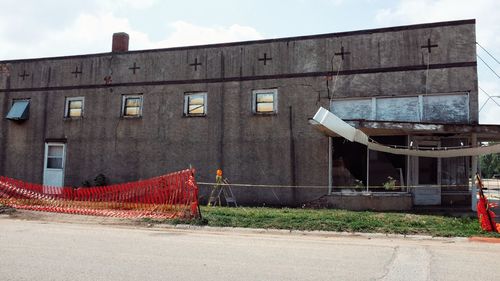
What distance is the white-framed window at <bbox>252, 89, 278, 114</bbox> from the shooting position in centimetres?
1742

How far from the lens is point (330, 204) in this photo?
16047 millimetres

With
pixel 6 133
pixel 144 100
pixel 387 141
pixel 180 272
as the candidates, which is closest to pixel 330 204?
pixel 387 141

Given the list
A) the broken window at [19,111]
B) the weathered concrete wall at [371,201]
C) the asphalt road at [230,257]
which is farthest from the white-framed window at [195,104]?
the broken window at [19,111]

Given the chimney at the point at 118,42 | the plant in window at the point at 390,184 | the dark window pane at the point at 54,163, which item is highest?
the chimney at the point at 118,42

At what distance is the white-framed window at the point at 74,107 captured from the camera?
20.5 metres

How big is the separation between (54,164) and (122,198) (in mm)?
6943

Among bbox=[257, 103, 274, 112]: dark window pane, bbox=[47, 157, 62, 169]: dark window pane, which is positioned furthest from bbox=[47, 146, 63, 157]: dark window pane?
bbox=[257, 103, 274, 112]: dark window pane

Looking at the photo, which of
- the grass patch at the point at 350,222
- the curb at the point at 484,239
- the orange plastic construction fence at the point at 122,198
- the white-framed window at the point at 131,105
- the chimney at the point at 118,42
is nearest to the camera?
the curb at the point at 484,239

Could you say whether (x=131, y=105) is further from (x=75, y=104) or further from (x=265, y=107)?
(x=265, y=107)

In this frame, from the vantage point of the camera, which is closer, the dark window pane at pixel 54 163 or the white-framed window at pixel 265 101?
the white-framed window at pixel 265 101

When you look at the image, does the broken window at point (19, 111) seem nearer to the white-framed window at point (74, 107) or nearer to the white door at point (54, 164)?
the white door at point (54, 164)

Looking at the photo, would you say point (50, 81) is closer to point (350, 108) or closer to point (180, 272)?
point (350, 108)

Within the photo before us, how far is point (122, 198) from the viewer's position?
15.4 meters

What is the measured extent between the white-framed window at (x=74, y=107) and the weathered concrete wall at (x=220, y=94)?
0.24 metres
